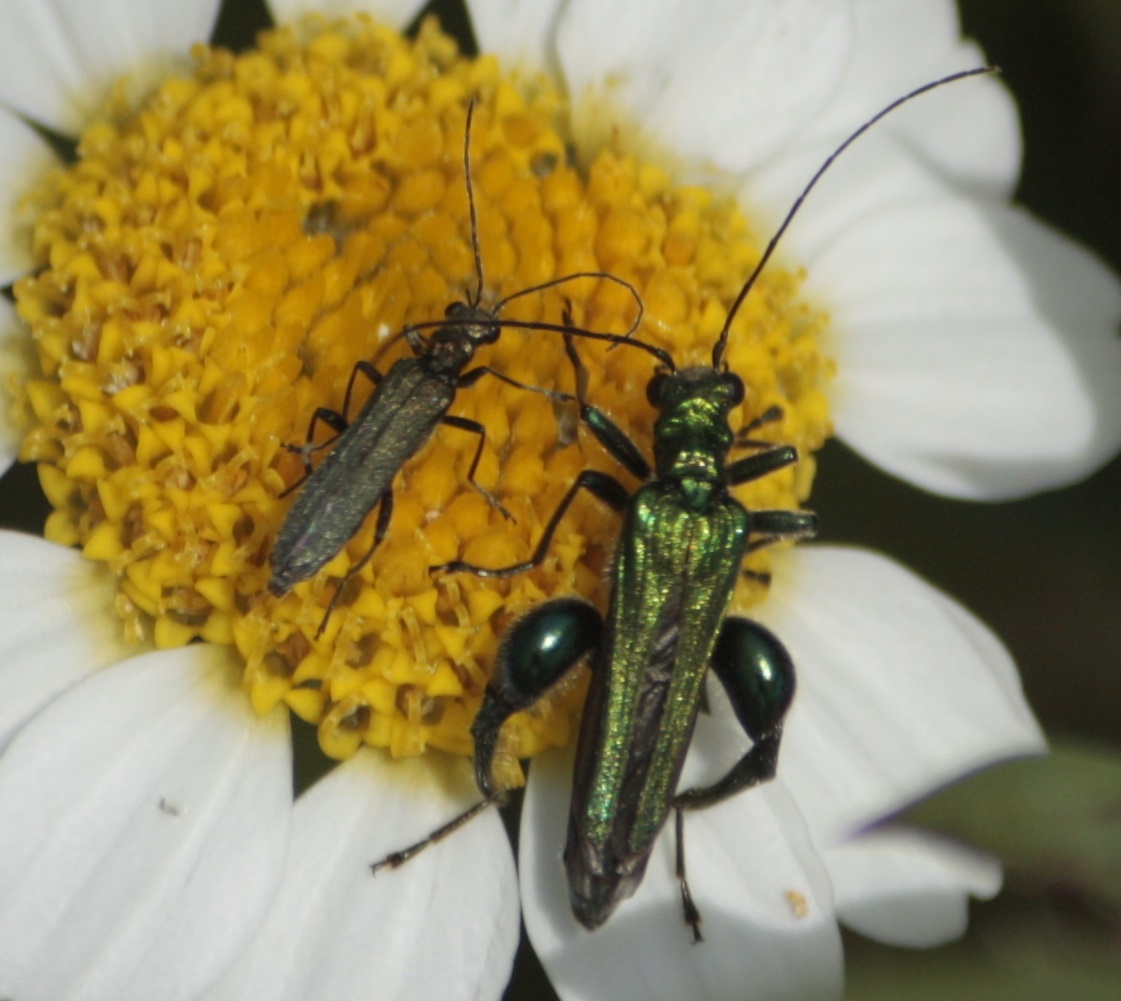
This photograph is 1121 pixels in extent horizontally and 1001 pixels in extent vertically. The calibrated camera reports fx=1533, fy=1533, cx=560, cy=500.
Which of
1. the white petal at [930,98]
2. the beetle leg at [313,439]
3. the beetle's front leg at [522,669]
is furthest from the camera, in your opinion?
the white petal at [930,98]

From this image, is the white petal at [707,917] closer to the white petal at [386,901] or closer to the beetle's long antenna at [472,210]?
the white petal at [386,901]

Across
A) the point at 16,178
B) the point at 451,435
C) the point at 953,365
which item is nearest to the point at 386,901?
the point at 451,435

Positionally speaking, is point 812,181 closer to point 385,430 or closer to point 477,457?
point 477,457

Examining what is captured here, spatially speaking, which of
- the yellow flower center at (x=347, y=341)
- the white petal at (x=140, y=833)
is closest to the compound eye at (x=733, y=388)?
the yellow flower center at (x=347, y=341)

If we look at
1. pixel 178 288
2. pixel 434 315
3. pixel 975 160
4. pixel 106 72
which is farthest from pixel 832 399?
pixel 106 72

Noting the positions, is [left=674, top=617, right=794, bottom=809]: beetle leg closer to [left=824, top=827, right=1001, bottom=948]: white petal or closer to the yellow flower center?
the yellow flower center

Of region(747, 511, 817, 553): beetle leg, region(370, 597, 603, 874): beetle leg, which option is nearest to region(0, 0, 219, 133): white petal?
region(370, 597, 603, 874): beetle leg
